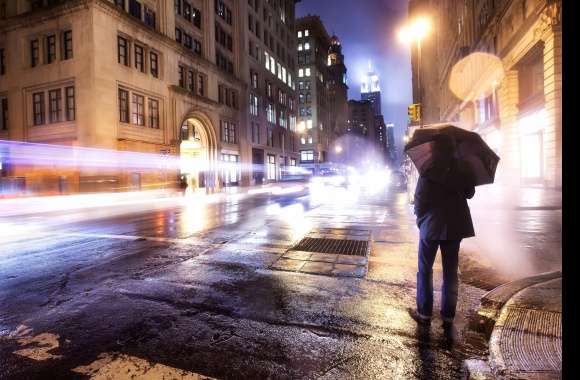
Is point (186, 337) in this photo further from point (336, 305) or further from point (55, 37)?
point (55, 37)

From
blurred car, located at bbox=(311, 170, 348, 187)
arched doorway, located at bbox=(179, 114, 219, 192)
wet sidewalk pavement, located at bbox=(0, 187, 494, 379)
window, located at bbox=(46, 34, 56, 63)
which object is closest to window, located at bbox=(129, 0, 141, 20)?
window, located at bbox=(46, 34, 56, 63)

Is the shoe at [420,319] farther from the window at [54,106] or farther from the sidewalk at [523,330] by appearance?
the window at [54,106]

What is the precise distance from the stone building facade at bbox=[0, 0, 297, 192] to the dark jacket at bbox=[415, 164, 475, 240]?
26.6 metres

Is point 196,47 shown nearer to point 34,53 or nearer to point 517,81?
point 34,53

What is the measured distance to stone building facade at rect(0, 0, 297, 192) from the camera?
25500 millimetres

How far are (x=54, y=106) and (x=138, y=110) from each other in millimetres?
6052

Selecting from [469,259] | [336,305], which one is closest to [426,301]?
[336,305]

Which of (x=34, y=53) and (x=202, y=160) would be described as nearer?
(x=34, y=53)

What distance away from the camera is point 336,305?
4441 millimetres

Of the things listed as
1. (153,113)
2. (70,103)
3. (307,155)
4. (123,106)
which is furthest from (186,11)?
(307,155)

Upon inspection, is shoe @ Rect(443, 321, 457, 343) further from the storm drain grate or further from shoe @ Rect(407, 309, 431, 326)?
the storm drain grate

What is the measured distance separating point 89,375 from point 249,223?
28.9ft

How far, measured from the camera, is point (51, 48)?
90.0 feet
